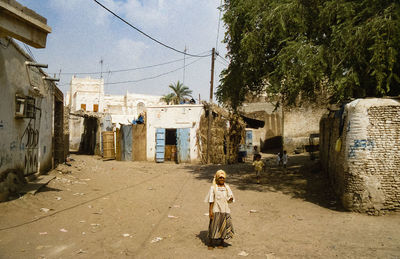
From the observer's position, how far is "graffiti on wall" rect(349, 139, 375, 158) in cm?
639

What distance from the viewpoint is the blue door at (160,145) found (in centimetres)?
1859

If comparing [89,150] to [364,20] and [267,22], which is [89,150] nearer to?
[267,22]

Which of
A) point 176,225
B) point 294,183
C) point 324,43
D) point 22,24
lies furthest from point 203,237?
point 324,43

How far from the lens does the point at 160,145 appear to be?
61.2 ft

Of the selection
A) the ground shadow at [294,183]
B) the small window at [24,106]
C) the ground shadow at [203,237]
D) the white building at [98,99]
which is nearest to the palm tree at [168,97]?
the white building at [98,99]

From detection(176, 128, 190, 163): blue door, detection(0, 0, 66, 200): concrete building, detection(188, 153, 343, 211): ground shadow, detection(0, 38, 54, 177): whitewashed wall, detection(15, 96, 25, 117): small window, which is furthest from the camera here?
detection(176, 128, 190, 163): blue door

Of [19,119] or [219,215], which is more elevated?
[19,119]

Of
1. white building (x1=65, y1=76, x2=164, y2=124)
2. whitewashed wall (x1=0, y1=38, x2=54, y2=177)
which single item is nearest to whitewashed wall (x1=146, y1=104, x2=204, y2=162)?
whitewashed wall (x1=0, y1=38, x2=54, y2=177)

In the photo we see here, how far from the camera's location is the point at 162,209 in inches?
287

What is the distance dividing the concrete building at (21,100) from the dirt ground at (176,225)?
0.96 meters

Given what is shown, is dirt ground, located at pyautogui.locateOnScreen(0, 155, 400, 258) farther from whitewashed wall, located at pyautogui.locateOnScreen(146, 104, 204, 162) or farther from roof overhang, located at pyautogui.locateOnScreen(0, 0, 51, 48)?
whitewashed wall, located at pyautogui.locateOnScreen(146, 104, 204, 162)

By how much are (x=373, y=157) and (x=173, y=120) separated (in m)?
13.5

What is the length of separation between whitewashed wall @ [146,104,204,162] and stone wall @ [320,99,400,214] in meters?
12.1

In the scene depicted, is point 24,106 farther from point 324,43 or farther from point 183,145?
point 183,145
